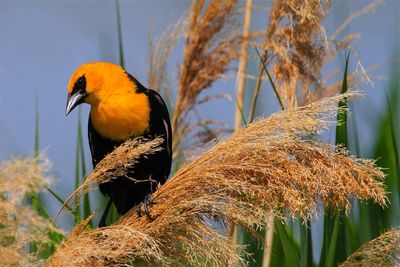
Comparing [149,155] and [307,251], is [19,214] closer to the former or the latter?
[307,251]

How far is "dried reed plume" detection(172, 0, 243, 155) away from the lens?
119 inches

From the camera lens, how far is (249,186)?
6.19 feet

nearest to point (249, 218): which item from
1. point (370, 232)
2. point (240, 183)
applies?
point (240, 183)

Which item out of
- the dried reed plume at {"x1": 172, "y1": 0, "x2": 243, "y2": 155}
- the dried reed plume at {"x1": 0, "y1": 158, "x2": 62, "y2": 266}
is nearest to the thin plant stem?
the dried reed plume at {"x1": 172, "y1": 0, "x2": 243, "y2": 155}

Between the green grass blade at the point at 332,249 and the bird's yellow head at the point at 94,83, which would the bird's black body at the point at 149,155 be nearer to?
the bird's yellow head at the point at 94,83

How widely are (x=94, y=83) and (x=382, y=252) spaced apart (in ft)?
4.45

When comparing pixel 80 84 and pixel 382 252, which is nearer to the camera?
pixel 382 252

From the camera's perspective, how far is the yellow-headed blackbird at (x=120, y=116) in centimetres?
295

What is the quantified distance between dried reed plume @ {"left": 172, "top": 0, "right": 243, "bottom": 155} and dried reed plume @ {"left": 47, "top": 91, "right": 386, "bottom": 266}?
1.10 meters

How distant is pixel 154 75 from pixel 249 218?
139 cm

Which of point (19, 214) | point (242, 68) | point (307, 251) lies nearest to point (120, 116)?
point (242, 68)

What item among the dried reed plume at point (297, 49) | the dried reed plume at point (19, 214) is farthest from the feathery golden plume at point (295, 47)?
the dried reed plume at point (19, 214)

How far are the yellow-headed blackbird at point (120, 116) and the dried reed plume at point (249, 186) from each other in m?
0.99

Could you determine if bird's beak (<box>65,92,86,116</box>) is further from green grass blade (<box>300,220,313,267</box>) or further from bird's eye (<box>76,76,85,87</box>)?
green grass blade (<box>300,220,313,267</box>)
